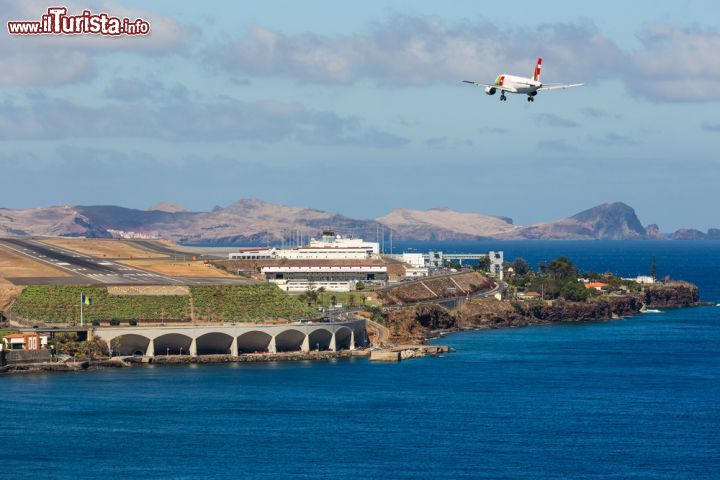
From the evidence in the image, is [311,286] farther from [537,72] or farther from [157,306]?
[537,72]

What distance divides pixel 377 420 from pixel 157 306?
52935mm

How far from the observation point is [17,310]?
151750 mm

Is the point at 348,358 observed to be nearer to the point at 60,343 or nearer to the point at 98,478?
the point at 60,343

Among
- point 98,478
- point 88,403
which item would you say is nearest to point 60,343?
point 88,403

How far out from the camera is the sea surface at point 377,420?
91.1 m

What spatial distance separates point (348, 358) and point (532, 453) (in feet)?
A: 169

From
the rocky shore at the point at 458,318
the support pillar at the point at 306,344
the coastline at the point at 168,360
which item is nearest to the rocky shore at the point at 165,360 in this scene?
the coastline at the point at 168,360

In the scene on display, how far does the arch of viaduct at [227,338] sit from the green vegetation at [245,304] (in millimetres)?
5880

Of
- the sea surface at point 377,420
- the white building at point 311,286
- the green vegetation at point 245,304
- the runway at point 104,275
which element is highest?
the runway at point 104,275

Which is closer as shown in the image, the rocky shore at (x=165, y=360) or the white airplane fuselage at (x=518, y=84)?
the white airplane fuselage at (x=518, y=84)

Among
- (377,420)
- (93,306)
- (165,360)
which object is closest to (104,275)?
(93,306)

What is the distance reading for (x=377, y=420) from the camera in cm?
10725

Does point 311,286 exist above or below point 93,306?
above

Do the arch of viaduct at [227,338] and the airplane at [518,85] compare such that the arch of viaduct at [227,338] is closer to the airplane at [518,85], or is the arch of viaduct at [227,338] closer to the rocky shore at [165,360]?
the rocky shore at [165,360]
